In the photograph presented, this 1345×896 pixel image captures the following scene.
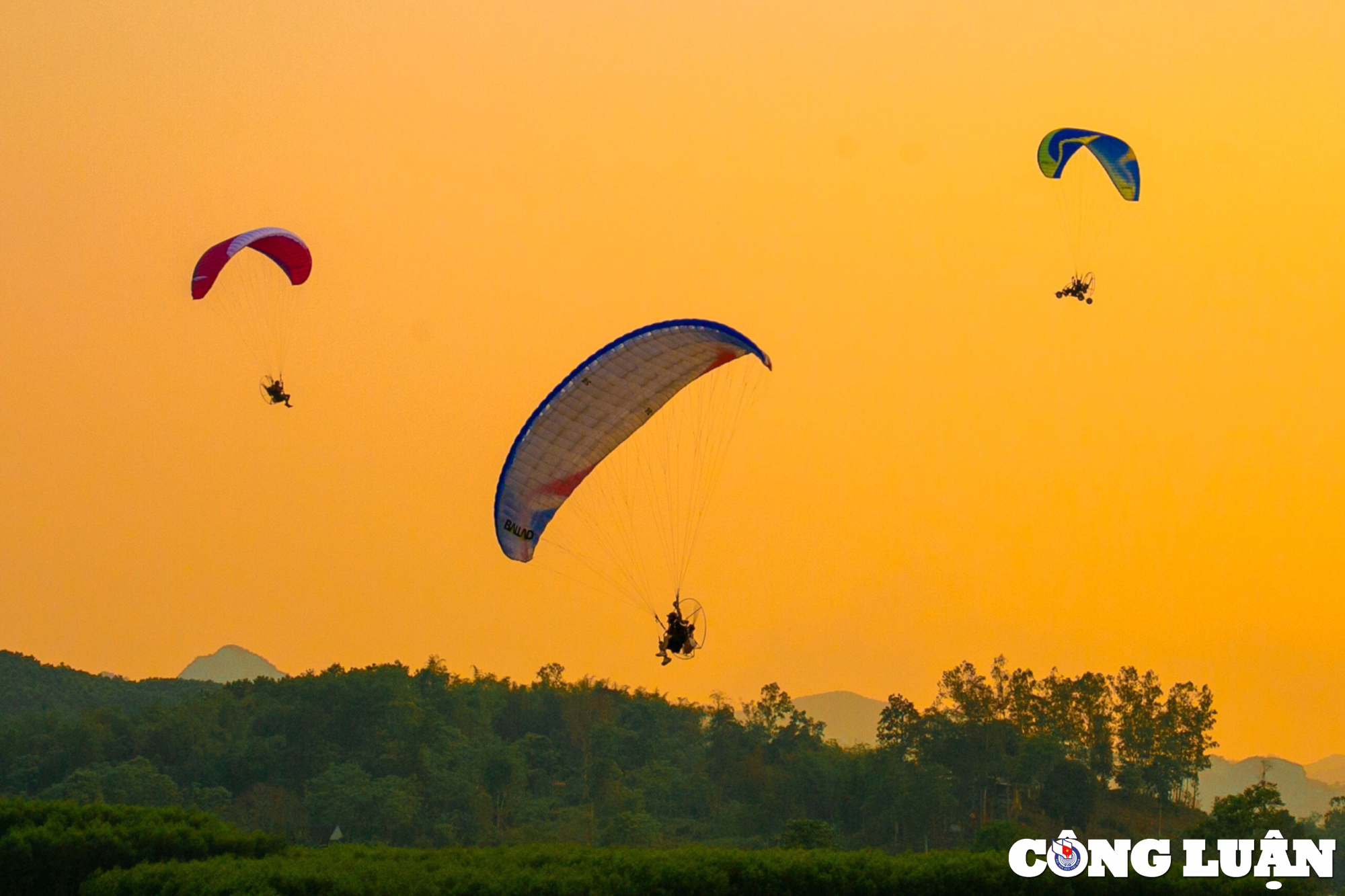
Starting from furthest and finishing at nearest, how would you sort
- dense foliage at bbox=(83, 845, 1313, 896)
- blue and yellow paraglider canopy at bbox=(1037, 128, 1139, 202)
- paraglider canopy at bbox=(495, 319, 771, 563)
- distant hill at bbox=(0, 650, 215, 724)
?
distant hill at bbox=(0, 650, 215, 724) → blue and yellow paraglider canopy at bbox=(1037, 128, 1139, 202) → dense foliage at bbox=(83, 845, 1313, 896) → paraglider canopy at bbox=(495, 319, 771, 563)

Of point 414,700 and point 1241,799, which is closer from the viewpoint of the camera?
point 1241,799

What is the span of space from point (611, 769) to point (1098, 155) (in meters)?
78.9

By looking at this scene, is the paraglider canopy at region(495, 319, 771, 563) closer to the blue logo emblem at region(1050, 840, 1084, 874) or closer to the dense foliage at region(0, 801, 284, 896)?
the blue logo emblem at region(1050, 840, 1084, 874)

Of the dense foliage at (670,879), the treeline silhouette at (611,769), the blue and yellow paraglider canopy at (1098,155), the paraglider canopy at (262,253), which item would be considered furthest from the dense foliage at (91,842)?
the treeline silhouette at (611,769)

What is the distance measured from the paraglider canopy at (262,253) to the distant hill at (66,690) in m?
106

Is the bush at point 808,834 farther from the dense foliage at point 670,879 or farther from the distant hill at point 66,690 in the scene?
the distant hill at point 66,690

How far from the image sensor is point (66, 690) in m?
162

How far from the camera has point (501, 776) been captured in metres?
118

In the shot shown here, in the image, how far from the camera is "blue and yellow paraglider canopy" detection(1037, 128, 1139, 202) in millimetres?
53125

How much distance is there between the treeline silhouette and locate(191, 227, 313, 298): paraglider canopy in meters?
55.2

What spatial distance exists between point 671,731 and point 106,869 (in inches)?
3976

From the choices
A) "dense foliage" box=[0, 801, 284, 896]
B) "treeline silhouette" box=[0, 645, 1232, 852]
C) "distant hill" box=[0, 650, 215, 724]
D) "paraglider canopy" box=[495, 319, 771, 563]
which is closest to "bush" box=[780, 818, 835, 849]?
"treeline silhouette" box=[0, 645, 1232, 852]

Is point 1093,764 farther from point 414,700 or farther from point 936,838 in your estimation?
point 414,700

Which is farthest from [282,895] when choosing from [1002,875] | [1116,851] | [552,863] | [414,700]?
[414,700]
